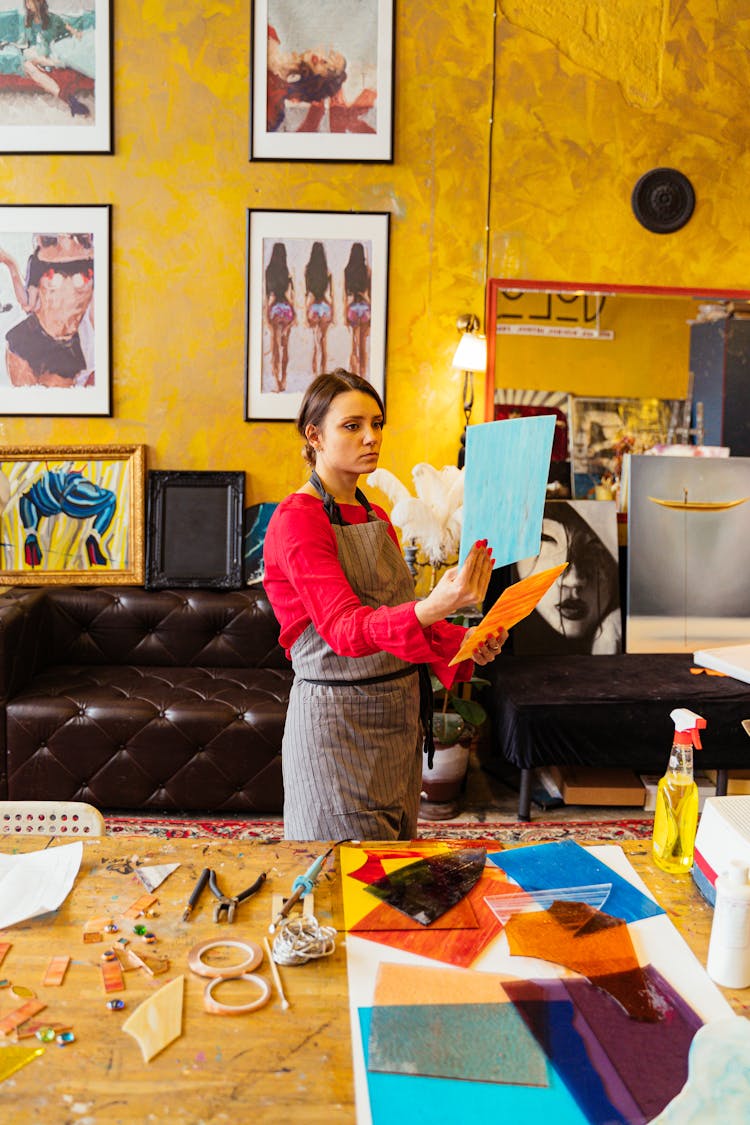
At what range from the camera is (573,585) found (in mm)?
4340

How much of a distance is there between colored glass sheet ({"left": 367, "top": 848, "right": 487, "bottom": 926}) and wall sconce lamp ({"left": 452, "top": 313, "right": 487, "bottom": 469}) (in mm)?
2712

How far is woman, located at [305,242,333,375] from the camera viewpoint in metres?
4.24

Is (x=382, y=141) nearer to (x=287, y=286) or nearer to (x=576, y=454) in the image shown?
(x=287, y=286)

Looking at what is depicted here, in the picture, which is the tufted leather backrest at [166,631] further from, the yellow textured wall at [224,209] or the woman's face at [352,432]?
the woman's face at [352,432]

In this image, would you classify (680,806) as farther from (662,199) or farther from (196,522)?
(662,199)

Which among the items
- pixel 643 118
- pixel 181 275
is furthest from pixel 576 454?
pixel 181 275

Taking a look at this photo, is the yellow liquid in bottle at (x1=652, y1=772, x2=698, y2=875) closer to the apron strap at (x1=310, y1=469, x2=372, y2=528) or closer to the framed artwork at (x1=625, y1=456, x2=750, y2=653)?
the apron strap at (x1=310, y1=469, x2=372, y2=528)

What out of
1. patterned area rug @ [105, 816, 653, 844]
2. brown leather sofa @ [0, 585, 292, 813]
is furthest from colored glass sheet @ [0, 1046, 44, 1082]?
brown leather sofa @ [0, 585, 292, 813]

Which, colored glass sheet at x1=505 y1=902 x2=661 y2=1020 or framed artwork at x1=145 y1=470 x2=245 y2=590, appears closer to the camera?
colored glass sheet at x1=505 y1=902 x2=661 y2=1020

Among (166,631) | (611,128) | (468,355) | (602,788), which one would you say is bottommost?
(602,788)

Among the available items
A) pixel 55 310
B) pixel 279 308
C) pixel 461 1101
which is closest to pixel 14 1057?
pixel 461 1101

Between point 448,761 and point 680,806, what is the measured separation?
2249 mm

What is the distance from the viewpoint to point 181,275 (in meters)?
4.28

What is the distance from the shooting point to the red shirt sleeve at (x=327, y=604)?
1626 mm
